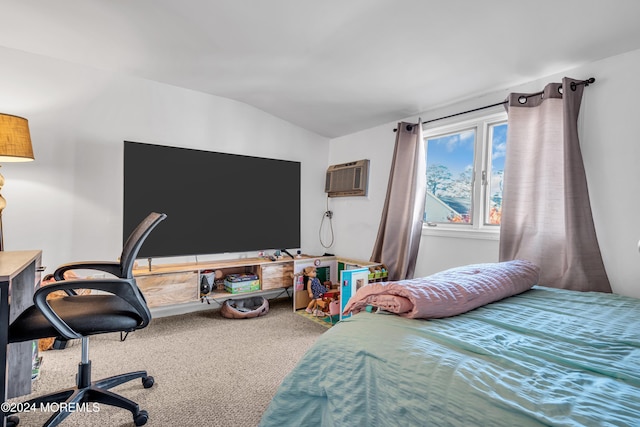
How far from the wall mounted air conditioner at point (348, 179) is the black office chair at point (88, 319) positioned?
238 centimetres

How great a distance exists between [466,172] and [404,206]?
0.63 meters

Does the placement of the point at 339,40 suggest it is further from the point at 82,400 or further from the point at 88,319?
the point at 82,400

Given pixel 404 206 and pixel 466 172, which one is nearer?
pixel 466 172

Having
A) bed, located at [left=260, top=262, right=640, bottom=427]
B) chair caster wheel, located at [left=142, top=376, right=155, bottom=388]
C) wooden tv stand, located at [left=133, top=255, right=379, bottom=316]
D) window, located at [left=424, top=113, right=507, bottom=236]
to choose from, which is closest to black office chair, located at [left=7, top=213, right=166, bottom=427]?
chair caster wheel, located at [left=142, top=376, right=155, bottom=388]

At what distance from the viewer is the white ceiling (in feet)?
5.93

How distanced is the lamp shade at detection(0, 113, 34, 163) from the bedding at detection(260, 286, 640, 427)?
7.52 feet

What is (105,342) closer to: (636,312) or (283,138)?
(283,138)

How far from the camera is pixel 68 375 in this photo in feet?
6.63

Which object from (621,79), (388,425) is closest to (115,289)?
(388,425)

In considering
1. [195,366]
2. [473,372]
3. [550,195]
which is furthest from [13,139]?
[550,195]

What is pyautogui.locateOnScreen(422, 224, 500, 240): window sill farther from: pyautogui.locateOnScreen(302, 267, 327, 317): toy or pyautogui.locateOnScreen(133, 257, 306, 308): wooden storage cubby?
pyautogui.locateOnScreen(133, 257, 306, 308): wooden storage cubby

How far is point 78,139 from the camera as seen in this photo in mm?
2727

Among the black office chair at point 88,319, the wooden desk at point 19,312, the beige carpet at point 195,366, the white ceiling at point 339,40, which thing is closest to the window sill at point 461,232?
the white ceiling at point 339,40

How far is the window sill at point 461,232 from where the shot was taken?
2568 millimetres
